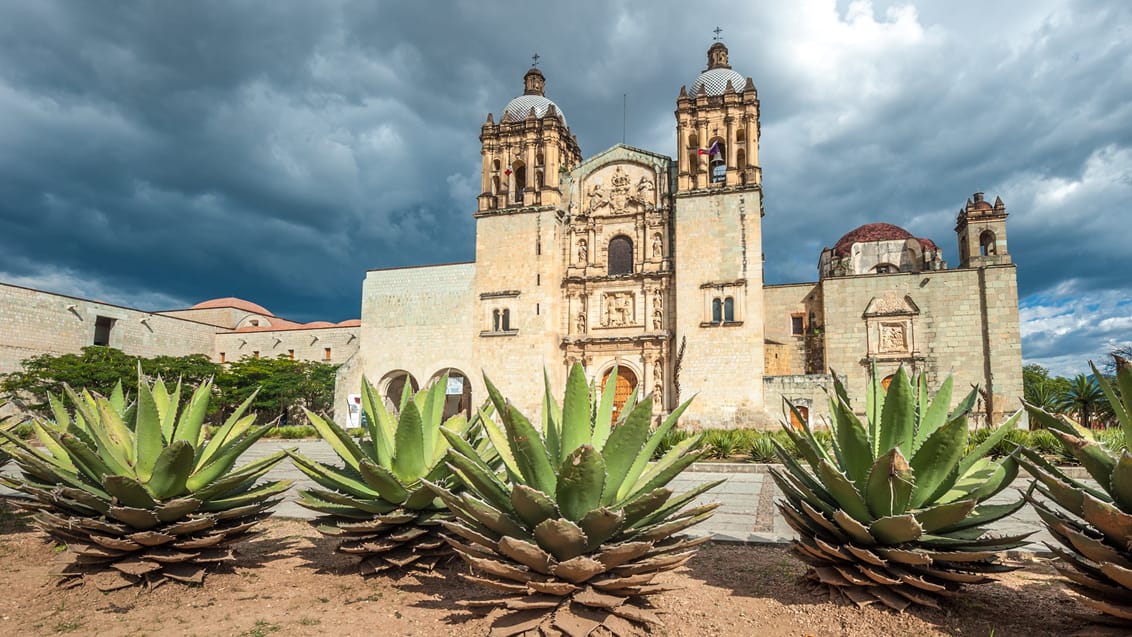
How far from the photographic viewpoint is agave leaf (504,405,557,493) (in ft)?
8.05

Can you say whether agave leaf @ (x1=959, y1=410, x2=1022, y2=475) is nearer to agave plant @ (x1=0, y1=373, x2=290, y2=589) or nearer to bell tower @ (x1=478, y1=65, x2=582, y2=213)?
agave plant @ (x1=0, y1=373, x2=290, y2=589)

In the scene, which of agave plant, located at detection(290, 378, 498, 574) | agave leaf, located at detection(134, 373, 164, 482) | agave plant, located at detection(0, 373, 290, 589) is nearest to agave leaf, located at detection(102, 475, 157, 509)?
agave plant, located at detection(0, 373, 290, 589)

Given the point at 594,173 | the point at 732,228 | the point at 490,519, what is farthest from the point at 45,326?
the point at 490,519

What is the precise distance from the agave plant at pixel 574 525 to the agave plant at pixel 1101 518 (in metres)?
1.25

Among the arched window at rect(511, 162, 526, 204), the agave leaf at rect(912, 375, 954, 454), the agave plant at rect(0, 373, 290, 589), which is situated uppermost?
the arched window at rect(511, 162, 526, 204)

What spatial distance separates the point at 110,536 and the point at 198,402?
29.4 inches

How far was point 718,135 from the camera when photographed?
78.1ft

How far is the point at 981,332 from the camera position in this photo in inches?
823

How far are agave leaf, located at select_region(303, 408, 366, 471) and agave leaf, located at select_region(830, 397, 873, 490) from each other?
2.33 m

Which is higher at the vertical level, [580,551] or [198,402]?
[198,402]

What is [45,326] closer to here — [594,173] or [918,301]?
[594,173]

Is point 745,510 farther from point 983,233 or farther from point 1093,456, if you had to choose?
point 983,233

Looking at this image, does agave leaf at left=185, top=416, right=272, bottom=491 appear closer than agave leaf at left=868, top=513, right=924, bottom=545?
No

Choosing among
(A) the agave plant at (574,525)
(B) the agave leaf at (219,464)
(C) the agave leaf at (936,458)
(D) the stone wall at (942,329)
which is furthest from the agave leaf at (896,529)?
(D) the stone wall at (942,329)
